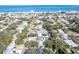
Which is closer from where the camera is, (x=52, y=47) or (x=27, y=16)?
(x=52, y=47)

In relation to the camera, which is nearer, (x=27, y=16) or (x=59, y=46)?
(x=59, y=46)
